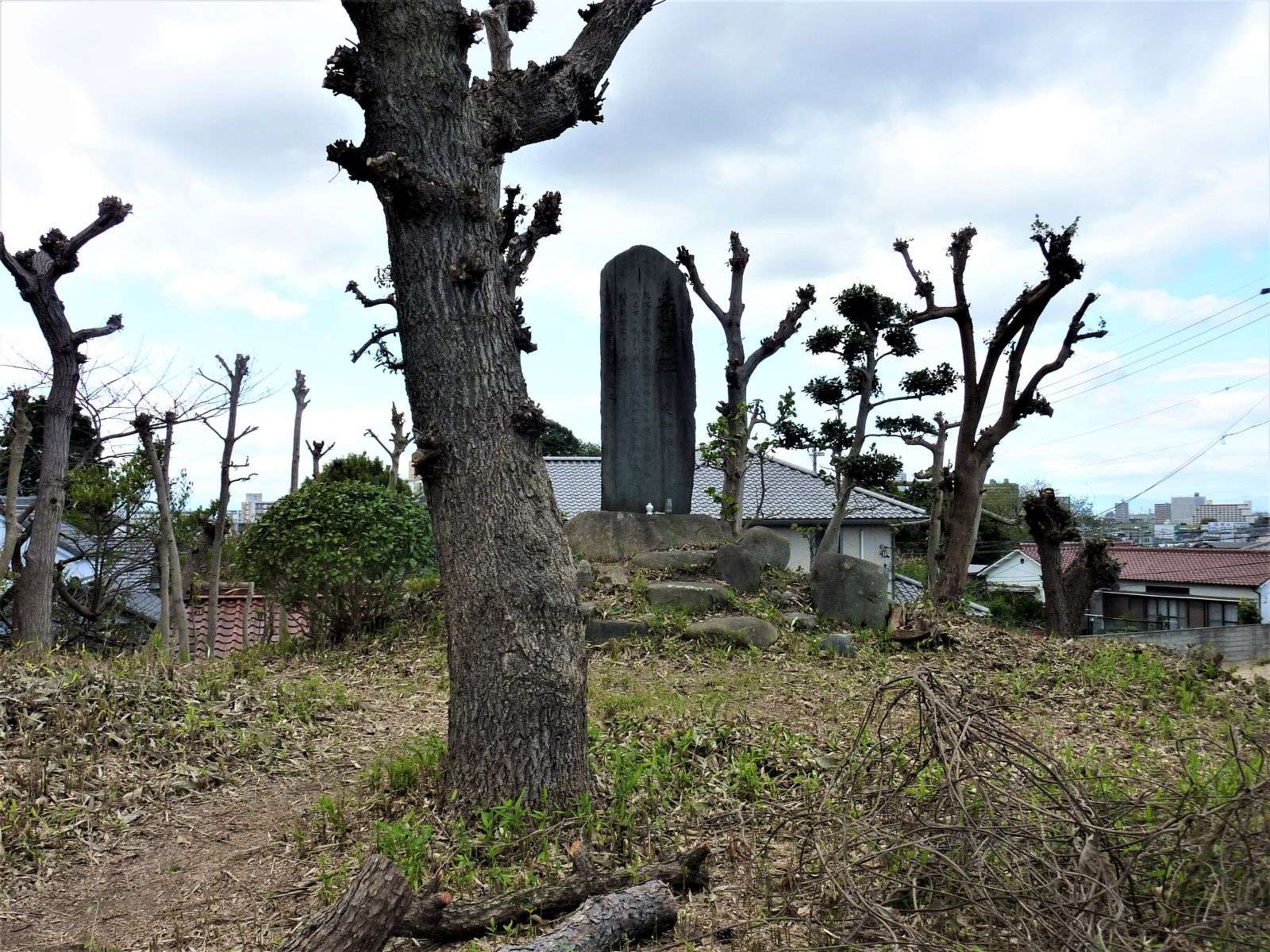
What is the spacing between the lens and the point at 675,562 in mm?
9930

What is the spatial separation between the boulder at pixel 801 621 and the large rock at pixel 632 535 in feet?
6.24

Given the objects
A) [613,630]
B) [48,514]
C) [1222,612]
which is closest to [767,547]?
[613,630]

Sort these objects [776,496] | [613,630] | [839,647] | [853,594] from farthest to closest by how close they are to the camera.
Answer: [776,496]
[853,594]
[613,630]
[839,647]

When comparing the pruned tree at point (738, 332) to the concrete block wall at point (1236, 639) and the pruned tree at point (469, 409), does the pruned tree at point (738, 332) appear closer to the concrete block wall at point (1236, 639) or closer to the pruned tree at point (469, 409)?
the concrete block wall at point (1236, 639)

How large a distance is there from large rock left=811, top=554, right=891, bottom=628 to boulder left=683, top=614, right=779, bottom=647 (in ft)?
3.32

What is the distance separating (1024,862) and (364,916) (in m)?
2.13

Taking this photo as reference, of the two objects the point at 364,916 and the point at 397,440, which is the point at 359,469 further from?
the point at 364,916

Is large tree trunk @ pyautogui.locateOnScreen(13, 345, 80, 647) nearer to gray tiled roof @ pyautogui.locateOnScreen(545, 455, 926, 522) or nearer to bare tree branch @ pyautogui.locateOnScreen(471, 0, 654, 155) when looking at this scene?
bare tree branch @ pyautogui.locateOnScreen(471, 0, 654, 155)

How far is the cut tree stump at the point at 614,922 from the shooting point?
3.10 metres

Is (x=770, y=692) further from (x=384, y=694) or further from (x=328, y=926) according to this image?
(x=328, y=926)

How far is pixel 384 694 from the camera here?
713 cm

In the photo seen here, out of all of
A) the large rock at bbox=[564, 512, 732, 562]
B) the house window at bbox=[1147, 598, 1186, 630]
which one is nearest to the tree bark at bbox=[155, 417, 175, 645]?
the large rock at bbox=[564, 512, 732, 562]

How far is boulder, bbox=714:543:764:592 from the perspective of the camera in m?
9.71

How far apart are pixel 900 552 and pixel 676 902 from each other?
30.6 meters
